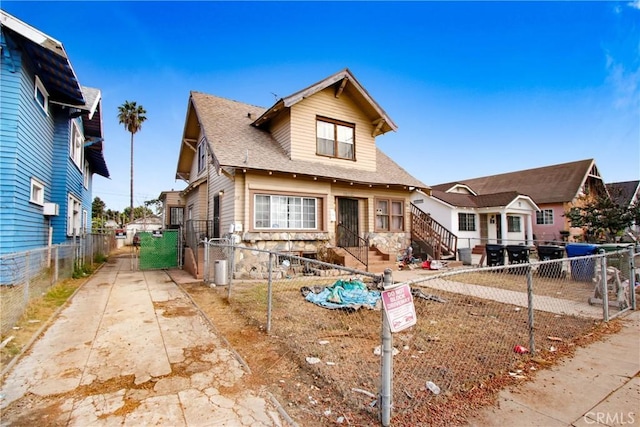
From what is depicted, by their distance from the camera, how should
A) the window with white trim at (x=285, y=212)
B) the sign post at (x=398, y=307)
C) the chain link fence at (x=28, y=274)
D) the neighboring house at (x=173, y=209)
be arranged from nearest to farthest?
the sign post at (x=398, y=307) → the chain link fence at (x=28, y=274) → the window with white trim at (x=285, y=212) → the neighboring house at (x=173, y=209)

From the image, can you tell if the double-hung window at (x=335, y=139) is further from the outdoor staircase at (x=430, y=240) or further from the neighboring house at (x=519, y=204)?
the neighboring house at (x=519, y=204)

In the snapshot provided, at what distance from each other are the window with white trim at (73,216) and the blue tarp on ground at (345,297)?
11017mm

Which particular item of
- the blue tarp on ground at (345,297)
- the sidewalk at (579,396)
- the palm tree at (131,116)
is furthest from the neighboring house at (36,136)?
the palm tree at (131,116)

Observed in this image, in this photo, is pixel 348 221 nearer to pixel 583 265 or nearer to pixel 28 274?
pixel 583 265

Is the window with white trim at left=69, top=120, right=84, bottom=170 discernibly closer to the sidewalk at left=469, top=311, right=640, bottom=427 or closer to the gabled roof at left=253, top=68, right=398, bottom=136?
the gabled roof at left=253, top=68, right=398, bottom=136

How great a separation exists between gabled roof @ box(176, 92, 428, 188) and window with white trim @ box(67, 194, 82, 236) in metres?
5.86

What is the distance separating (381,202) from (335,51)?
8.54 metres

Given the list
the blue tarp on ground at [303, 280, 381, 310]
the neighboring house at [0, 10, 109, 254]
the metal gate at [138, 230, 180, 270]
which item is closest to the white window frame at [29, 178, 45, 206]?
the neighboring house at [0, 10, 109, 254]

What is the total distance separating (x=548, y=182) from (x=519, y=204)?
9.59m

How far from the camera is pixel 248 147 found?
1202 cm

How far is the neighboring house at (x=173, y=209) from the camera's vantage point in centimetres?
1908

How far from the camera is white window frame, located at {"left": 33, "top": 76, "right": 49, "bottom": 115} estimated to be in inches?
344

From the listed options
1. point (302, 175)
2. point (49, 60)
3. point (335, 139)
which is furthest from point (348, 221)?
point (49, 60)

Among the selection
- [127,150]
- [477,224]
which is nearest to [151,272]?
[477,224]
